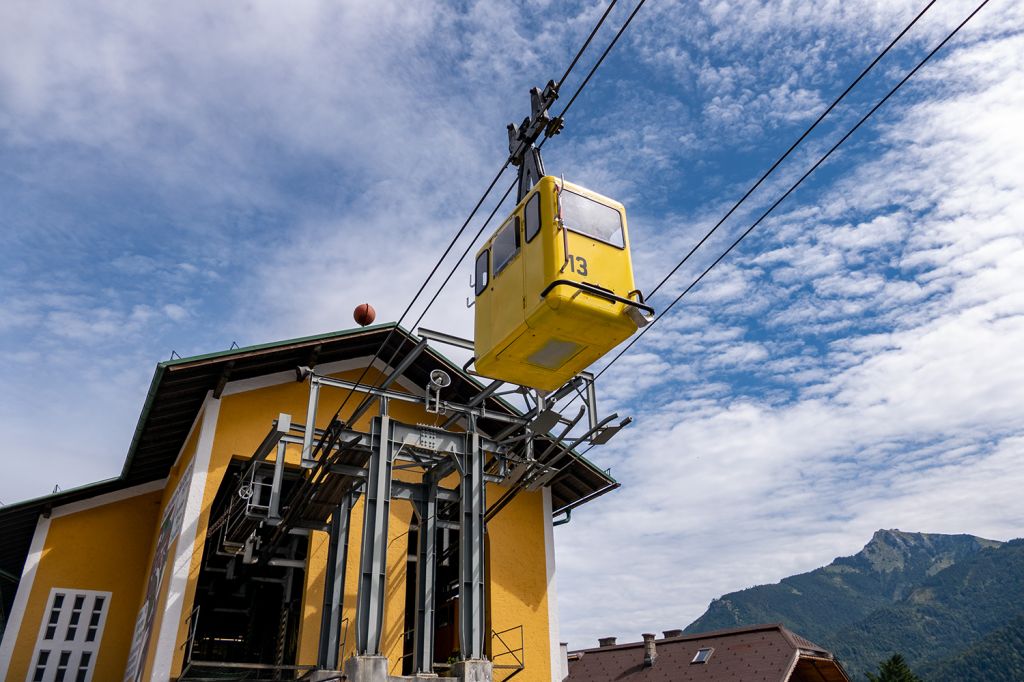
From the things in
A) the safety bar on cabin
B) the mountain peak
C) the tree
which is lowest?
the tree

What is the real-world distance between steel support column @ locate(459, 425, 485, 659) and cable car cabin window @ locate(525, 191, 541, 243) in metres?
4.53

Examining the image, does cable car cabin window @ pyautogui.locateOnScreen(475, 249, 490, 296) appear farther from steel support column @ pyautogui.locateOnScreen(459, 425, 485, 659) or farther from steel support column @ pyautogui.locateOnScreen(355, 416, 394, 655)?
steel support column @ pyautogui.locateOnScreen(459, 425, 485, 659)

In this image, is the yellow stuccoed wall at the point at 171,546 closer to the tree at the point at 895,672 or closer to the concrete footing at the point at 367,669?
the concrete footing at the point at 367,669

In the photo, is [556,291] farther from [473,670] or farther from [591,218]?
[473,670]

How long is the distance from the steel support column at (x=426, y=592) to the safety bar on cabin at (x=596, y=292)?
18.6ft

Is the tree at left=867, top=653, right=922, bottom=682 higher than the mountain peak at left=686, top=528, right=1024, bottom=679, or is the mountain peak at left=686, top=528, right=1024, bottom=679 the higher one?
the mountain peak at left=686, top=528, right=1024, bottom=679

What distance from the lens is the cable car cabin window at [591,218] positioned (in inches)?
412

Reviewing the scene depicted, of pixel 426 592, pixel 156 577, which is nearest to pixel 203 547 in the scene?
pixel 156 577

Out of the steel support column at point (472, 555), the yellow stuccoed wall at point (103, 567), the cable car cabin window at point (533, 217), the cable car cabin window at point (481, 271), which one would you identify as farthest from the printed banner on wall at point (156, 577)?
the cable car cabin window at point (533, 217)

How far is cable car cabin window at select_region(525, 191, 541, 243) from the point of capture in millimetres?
10539

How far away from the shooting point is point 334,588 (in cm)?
1397

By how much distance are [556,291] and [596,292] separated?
57cm

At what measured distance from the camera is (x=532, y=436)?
45.3 ft

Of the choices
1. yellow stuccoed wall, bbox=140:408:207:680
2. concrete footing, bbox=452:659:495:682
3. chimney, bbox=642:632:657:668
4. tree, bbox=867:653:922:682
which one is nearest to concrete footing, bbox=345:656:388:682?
concrete footing, bbox=452:659:495:682
